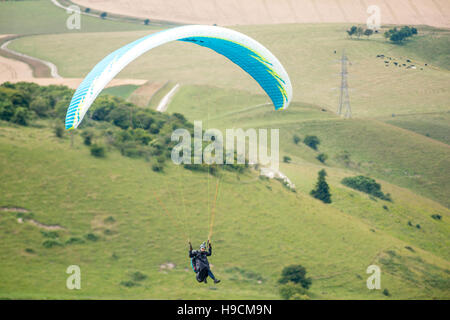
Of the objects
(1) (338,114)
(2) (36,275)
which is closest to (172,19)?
(1) (338,114)

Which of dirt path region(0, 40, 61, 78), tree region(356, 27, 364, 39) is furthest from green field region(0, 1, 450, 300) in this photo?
dirt path region(0, 40, 61, 78)

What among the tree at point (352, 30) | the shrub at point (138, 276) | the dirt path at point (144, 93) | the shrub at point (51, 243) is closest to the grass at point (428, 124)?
the tree at point (352, 30)

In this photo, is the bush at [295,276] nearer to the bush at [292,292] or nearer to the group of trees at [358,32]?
the bush at [292,292]

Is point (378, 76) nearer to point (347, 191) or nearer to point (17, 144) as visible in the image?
point (347, 191)

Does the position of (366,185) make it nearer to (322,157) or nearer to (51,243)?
(322,157)

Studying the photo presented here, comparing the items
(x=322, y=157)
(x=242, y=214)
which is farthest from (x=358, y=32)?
(x=242, y=214)

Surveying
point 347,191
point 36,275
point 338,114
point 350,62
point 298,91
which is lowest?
point 36,275
